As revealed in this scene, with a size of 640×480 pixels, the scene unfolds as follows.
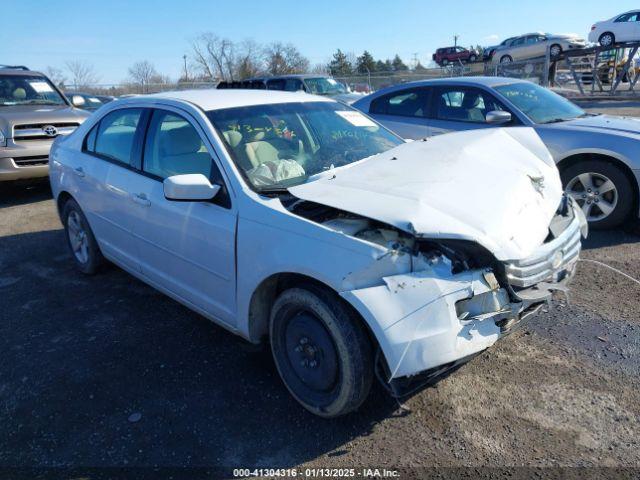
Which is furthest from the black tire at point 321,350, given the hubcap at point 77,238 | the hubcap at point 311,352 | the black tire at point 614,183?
the black tire at point 614,183

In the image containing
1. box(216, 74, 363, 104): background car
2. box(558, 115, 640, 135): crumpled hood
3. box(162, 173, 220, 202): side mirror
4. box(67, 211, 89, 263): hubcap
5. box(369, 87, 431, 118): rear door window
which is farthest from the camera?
box(216, 74, 363, 104): background car

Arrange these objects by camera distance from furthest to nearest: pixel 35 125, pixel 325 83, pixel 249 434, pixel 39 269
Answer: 1. pixel 325 83
2. pixel 35 125
3. pixel 39 269
4. pixel 249 434

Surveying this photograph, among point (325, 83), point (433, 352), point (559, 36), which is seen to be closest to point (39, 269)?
point (433, 352)

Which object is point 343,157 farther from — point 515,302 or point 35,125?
point 35,125

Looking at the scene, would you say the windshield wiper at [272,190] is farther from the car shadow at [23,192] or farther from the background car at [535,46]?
the background car at [535,46]

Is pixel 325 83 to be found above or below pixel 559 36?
below

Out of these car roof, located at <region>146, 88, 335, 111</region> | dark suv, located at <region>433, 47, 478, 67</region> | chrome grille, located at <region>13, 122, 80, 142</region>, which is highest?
dark suv, located at <region>433, 47, 478, 67</region>

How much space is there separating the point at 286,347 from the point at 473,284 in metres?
1.11

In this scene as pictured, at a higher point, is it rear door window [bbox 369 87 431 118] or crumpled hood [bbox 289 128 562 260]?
rear door window [bbox 369 87 431 118]

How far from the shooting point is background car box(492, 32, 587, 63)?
2569cm

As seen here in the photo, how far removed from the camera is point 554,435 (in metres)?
2.54

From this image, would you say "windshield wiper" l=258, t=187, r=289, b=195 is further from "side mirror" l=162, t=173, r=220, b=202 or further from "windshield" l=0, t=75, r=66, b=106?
"windshield" l=0, t=75, r=66, b=106

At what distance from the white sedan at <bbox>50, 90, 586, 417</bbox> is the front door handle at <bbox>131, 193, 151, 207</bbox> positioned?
0.01 metres

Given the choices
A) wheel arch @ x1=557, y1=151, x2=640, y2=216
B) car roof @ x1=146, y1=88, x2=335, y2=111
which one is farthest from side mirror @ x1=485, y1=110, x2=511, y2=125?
car roof @ x1=146, y1=88, x2=335, y2=111
